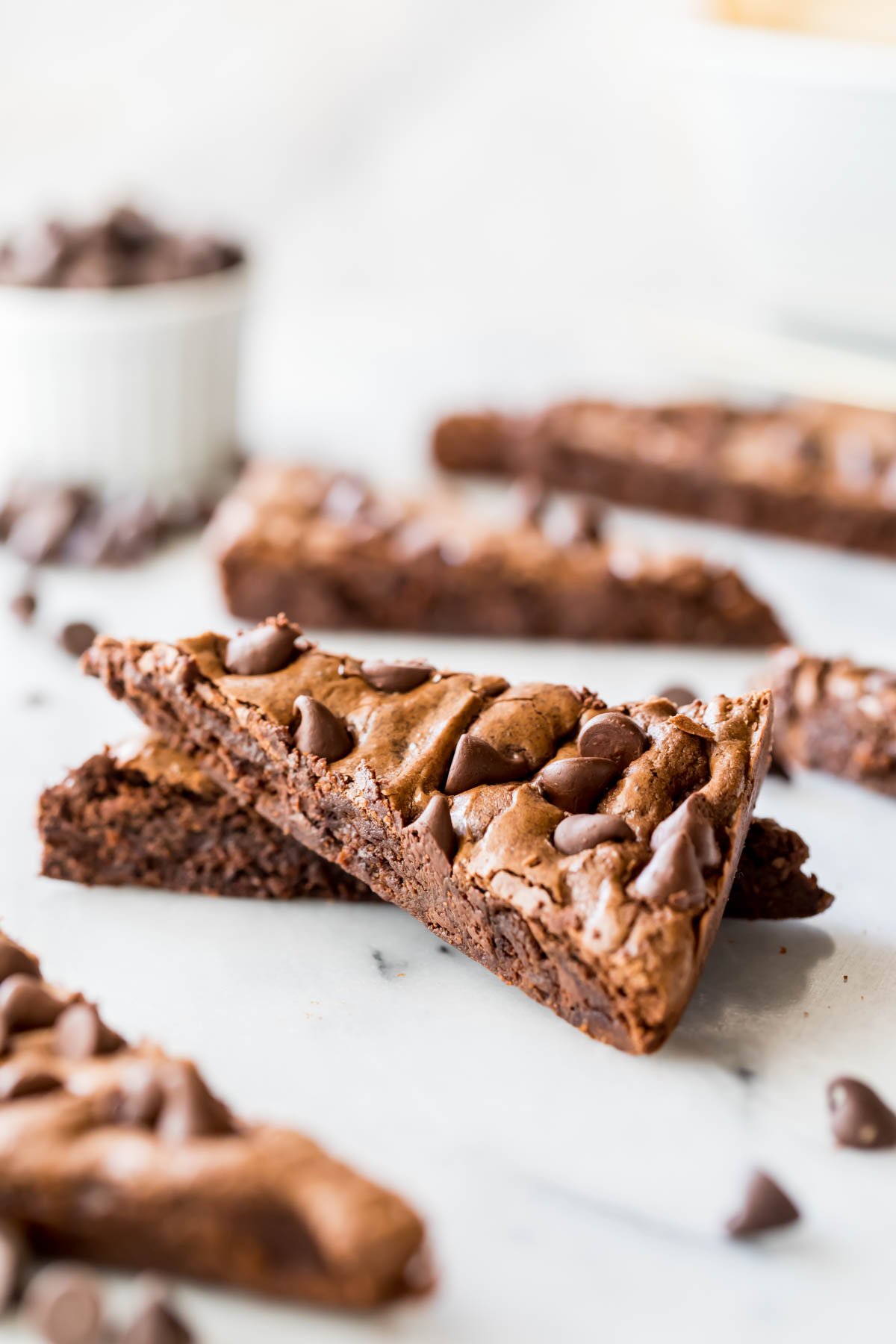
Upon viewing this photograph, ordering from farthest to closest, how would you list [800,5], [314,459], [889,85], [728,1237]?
1. [314,459]
2. [800,5]
3. [889,85]
4. [728,1237]

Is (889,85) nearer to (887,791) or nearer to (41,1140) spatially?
(887,791)

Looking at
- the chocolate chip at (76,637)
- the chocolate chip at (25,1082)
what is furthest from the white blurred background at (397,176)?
the chocolate chip at (25,1082)

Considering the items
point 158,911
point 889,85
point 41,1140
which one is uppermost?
point 889,85

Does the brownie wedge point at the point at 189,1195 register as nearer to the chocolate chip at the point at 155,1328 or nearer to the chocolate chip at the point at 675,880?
the chocolate chip at the point at 155,1328

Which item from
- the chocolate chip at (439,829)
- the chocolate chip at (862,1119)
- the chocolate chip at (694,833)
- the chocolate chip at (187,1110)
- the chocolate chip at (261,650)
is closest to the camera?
the chocolate chip at (187,1110)

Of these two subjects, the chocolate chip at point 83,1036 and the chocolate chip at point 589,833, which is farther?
the chocolate chip at point 589,833

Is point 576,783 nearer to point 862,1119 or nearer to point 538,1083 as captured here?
point 538,1083

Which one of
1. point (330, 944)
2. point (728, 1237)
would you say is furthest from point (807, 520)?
point (728, 1237)

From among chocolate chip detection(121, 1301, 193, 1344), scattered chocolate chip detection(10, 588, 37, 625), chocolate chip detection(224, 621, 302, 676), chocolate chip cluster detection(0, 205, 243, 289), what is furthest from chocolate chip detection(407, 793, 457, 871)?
chocolate chip cluster detection(0, 205, 243, 289)

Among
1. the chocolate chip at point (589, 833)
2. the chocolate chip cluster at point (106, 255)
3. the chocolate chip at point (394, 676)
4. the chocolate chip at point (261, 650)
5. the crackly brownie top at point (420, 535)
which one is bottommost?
the crackly brownie top at point (420, 535)
